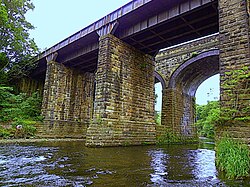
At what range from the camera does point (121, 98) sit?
10469mm

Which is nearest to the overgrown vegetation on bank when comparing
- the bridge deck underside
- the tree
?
the tree

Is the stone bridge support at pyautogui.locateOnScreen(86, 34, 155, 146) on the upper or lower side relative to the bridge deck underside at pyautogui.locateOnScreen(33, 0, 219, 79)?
lower

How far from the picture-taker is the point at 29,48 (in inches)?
708

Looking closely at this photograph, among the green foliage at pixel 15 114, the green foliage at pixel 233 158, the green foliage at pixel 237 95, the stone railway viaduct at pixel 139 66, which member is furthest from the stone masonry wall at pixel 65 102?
the green foliage at pixel 233 158

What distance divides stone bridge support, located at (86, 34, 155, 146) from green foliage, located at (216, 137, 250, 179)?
5.54m

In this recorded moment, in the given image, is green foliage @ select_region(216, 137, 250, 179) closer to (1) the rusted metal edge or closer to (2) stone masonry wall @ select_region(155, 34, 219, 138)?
(1) the rusted metal edge

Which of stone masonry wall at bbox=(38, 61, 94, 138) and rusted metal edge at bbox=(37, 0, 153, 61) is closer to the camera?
rusted metal edge at bbox=(37, 0, 153, 61)

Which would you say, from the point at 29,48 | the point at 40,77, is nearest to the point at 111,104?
the point at 29,48

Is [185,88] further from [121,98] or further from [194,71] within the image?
[121,98]

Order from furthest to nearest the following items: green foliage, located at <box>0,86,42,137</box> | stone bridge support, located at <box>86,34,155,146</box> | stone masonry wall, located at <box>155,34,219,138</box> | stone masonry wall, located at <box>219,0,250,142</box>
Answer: stone masonry wall, located at <box>155,34,219,138</box>
green foliage, located at <box>0,86,42,137</box>
stone bridge support, located at <box>86,34,155,146</box>
stone masonry wall, located at <box>219,0,250,142</box>

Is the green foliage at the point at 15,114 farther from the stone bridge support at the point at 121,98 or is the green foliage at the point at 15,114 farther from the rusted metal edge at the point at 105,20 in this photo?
the stone bridge support at the point at 121,98

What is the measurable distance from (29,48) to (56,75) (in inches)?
179

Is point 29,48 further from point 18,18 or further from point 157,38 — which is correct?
point 157,38

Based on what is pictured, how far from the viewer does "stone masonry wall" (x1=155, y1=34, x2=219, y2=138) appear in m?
16.0
